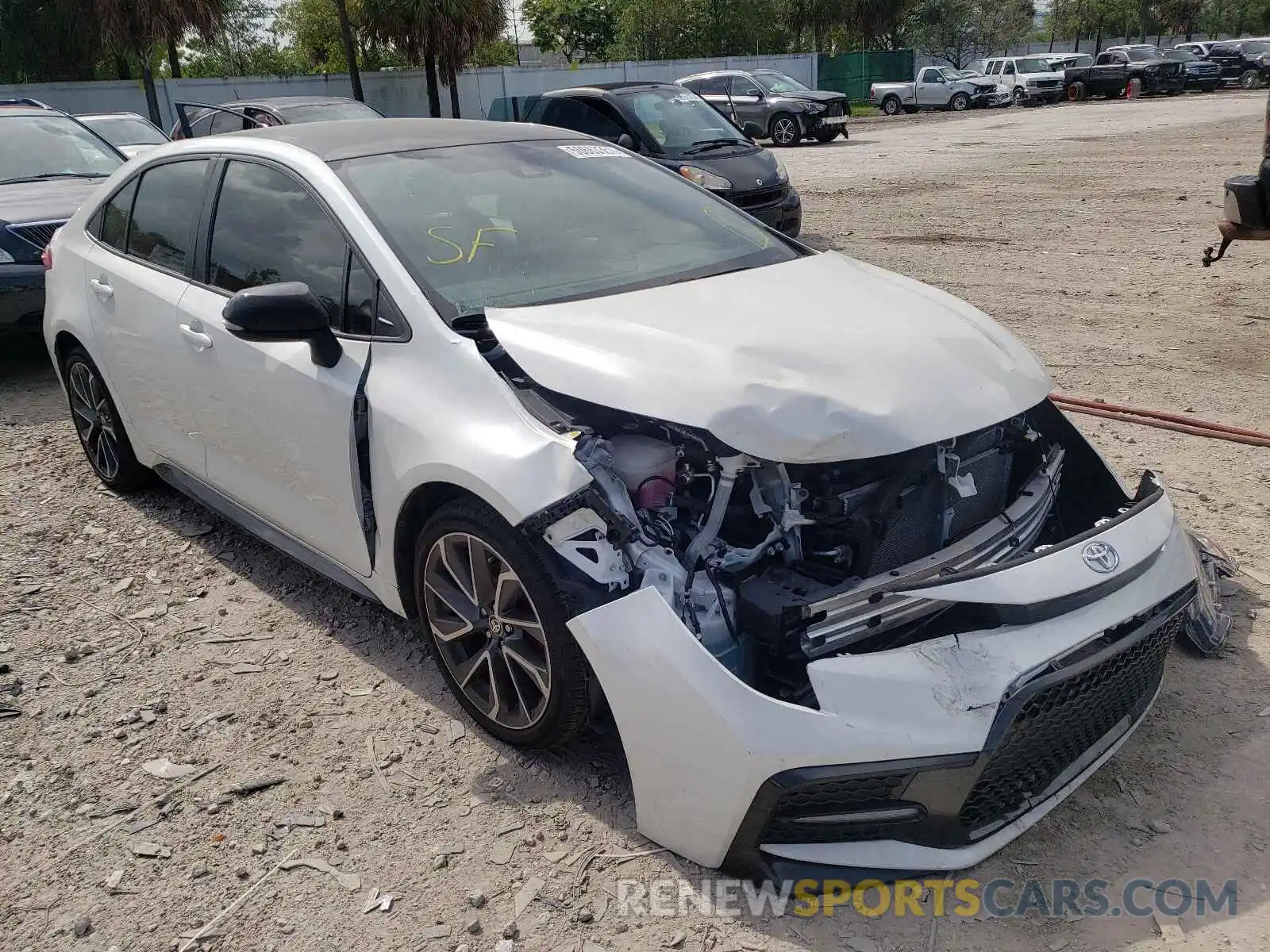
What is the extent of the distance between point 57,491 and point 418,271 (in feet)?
9.93

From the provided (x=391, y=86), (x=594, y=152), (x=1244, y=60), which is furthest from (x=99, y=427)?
(x=1244, y=60)

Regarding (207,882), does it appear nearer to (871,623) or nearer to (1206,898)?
(871,623)

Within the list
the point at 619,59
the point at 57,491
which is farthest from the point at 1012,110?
the point at 57,491

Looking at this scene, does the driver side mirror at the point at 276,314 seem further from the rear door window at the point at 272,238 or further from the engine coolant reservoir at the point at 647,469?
the engine coolant reservoir at the point at 647,469

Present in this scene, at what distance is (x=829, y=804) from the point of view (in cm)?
237

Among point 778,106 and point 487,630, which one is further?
point 778,106

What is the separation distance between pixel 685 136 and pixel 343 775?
882 cm

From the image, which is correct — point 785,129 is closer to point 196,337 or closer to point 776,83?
point 776,83

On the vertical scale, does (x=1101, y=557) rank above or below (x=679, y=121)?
below

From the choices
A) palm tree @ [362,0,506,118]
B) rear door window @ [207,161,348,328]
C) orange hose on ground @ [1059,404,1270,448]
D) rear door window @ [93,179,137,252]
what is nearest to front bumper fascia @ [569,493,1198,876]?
rear door window @ [207,161,348,328]

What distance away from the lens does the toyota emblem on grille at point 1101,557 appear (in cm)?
255

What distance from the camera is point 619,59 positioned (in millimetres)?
49625

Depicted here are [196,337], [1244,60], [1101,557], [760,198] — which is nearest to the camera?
[1101,557]

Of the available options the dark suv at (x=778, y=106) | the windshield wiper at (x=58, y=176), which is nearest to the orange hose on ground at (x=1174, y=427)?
the windshield wiper at (x=58, y=176)
